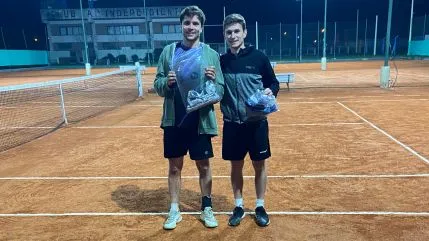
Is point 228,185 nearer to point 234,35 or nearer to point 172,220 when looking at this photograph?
point 172,220

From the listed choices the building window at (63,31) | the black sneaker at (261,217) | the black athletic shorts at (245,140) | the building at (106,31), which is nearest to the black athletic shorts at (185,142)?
the black athletic shorts at (245,140)

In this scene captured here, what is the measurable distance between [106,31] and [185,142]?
5918 cm

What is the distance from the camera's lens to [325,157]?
6730 millimetres

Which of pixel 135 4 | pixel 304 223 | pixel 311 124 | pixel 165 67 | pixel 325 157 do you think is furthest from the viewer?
pixel 135 4

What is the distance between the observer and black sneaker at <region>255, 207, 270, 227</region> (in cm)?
418

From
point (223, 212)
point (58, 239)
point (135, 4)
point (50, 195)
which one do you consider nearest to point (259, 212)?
point (223, 212)

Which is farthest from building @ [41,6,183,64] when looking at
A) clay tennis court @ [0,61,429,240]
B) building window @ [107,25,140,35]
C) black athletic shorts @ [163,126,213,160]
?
black athletic shorts @ [163,126,213,160]

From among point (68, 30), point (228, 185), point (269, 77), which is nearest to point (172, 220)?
point (228, 185)

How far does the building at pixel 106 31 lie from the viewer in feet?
190

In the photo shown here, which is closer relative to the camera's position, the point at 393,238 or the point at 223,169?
the point at 393,238

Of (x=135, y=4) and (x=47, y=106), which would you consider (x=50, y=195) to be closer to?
(x=47, y=106)

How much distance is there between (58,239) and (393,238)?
3678mm

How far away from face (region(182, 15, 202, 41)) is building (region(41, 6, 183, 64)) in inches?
2192

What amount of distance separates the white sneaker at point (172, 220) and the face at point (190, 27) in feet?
6.66
